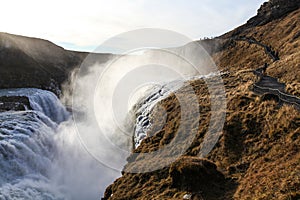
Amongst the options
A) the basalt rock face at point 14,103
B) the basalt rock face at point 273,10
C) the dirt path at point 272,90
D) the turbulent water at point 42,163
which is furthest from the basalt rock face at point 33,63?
the basalt rock face at point 273,10

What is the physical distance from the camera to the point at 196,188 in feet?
56.0

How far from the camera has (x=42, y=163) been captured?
36406mm

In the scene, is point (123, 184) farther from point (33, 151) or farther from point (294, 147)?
point (33, 151)

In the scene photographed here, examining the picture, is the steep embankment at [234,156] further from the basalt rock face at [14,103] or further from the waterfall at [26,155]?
the basalt rock face at [14,103]

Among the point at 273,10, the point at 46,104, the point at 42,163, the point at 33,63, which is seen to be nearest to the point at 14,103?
the point at 46,104

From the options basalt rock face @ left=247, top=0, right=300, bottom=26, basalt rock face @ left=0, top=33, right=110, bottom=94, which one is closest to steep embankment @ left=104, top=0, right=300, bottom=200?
basalt rock face @ left=0, top=33, right=110, bottom=94

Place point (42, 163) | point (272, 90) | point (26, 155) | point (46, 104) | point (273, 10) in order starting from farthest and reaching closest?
1. point (273, 10)
2. point (46, 104)
3. point (42, 163)
4. point (26, 155)
5. point (272, 90)

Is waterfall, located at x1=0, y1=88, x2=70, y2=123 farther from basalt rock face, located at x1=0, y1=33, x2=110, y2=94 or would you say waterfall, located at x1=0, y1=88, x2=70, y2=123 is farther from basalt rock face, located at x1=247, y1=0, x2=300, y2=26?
basalt rock face, located at x1=247, y1=0, x2=300, y2=26

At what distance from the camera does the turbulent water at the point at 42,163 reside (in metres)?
30.0

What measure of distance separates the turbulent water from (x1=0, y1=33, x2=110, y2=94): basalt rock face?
3050 centimetres

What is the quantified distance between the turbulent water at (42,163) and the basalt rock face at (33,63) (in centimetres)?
3050

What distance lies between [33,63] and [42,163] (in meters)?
55.7

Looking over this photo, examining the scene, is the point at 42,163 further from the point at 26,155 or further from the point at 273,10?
the point at 273,10

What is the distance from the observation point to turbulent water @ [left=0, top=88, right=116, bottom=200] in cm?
2997
